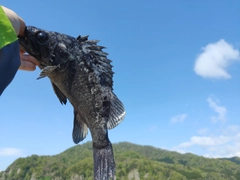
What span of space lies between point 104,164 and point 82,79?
2.64 ft

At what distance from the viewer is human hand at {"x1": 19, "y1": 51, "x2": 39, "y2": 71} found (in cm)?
263

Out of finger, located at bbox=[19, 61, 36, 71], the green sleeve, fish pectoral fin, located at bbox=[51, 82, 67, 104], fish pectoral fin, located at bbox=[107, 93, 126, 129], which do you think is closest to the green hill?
fish pectoral fin, located at bbox=[51, 82, 67, 104]

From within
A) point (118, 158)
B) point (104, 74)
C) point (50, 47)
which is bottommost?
point (104, 74)

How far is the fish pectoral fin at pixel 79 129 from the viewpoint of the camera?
9.88 ft

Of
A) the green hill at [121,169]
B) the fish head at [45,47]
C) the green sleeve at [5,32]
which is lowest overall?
the green sleeve at [5,32]

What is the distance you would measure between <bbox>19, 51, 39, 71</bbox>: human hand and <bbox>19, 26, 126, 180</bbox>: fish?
51 mm

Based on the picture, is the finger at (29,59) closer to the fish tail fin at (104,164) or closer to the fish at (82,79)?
the fish at (82,79)

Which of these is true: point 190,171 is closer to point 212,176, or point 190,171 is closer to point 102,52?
point 212,176

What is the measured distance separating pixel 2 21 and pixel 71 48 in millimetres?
1565

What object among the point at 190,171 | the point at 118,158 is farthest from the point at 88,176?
the point at 190,171

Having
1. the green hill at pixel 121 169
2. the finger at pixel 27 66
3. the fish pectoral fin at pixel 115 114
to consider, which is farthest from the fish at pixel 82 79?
the green hill at pixel 121 169

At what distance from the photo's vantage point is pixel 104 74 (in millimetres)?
2914

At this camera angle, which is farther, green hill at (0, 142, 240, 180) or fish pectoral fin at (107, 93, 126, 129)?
green hill at (0, 142, 240, 180)

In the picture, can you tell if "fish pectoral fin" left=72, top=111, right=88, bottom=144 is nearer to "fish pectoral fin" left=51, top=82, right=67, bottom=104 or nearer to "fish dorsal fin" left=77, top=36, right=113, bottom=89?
"fish pectoral fin" left=51, top=82, right=67, bottom=104
